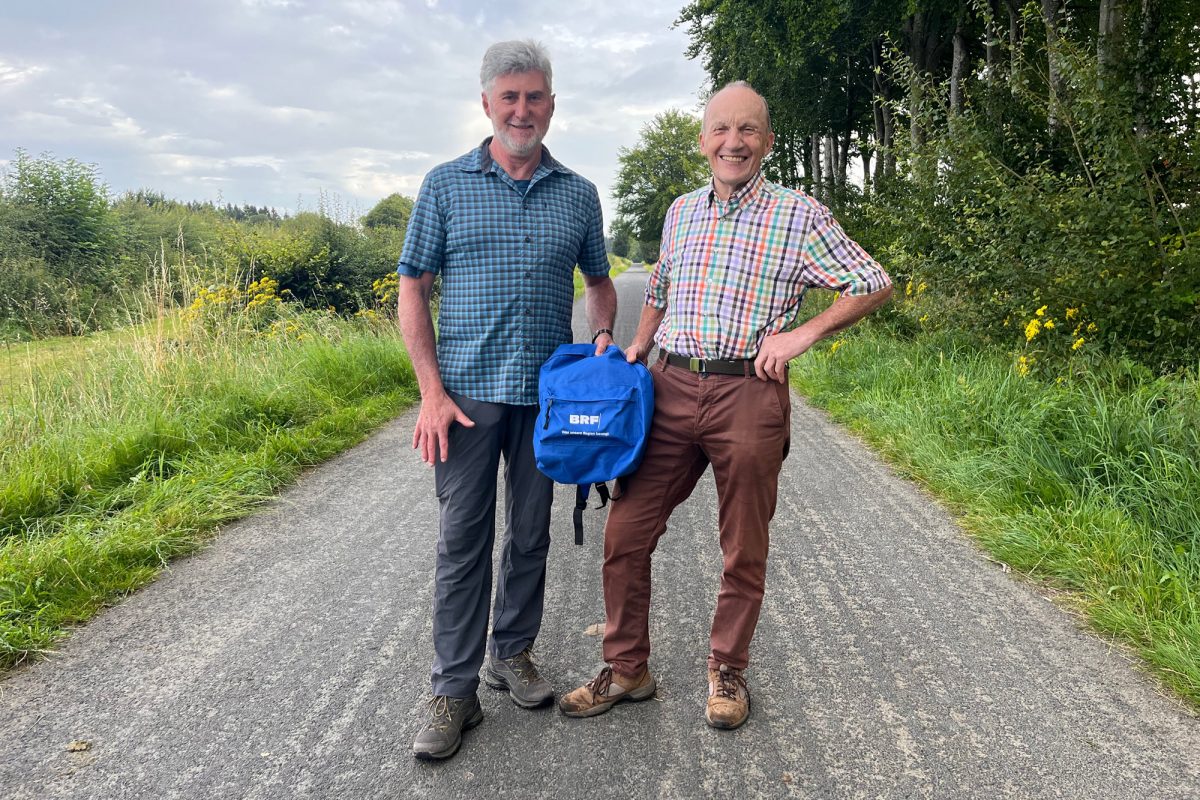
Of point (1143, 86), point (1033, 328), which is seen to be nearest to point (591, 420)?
point (1033, 328)

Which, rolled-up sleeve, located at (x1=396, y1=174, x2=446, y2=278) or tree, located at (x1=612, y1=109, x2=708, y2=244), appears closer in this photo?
rolled-up sleeve, located at (x1=396, y1=174, x2=446, y2=278)

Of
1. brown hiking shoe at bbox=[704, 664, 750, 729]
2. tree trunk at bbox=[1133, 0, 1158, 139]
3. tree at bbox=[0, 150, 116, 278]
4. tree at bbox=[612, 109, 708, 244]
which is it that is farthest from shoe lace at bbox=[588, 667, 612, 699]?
tree at bbox=[612, 109, 708, 244]

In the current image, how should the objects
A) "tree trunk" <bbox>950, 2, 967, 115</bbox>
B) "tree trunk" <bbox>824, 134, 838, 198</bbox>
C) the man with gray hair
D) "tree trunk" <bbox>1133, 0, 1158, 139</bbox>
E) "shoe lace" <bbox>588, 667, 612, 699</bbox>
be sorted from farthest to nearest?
"tree trunk" <bbox>824, 134, 838, 198</bbox> → "tree trunk" <bbox>950, 2, 967, 115</bbox> → "tree trunk" <bbox>1133, 0, 1158, 139</bbox> → "shoe lace" <bbox>588, 667, 612, 699</bbox> → the man with gray hair

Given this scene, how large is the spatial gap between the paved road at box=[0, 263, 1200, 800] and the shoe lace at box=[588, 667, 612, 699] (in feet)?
0.30

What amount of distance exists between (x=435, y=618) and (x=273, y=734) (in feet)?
2.03

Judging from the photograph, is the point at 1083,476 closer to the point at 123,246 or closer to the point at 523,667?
the point at 523,667

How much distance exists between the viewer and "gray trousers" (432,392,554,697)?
2.40 m

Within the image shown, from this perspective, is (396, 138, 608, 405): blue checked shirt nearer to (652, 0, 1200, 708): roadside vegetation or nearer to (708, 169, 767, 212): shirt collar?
(708, 169, 767, 212): shirt collar

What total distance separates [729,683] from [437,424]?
1.35 meters

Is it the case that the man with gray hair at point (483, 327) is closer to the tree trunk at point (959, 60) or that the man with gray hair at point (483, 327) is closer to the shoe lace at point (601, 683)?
the shoe lace at point (601, 683)

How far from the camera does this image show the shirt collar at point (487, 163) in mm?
2424

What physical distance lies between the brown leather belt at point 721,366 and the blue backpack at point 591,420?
0.58ft

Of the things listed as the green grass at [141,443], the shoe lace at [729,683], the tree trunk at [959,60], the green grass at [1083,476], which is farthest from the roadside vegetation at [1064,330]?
the green grass at [141,443]

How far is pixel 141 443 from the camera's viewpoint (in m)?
4.75
